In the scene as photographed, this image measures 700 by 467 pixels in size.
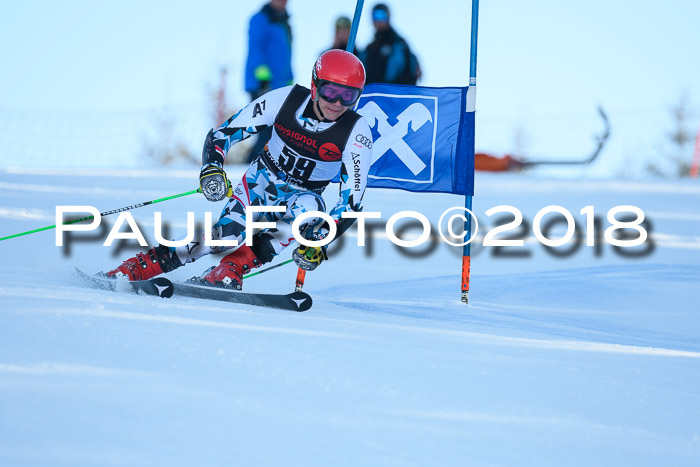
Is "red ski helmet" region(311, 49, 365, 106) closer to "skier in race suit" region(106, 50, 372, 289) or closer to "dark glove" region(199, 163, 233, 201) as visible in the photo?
"skier in race suit" region(106, 50, 372, 289)

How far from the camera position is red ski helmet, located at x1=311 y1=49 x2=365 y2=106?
502 centimetres

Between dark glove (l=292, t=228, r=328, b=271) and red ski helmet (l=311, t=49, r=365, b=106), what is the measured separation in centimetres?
77

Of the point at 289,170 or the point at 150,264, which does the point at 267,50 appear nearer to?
the point at 289,170

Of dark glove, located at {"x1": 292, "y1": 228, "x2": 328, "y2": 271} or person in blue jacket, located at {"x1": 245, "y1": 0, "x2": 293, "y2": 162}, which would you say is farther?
person in blue jacket, located at {"x1": 245, "y1": 0, "x2": 293, "y2": 162}

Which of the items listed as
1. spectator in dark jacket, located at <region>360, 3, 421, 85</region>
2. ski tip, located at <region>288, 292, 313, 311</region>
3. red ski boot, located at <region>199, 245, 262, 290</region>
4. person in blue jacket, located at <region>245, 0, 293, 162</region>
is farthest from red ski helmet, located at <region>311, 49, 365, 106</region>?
person in blue jacket, located at <region>245, 0, 293, 162</region>

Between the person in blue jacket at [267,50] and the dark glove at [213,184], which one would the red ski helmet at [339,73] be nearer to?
the dark glove at [213,184]

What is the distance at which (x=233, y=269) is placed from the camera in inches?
205

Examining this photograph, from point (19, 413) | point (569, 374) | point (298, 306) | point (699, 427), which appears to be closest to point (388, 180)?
point (298, 306)

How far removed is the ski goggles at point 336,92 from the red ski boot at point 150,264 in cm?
133

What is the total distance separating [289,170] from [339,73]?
726mm

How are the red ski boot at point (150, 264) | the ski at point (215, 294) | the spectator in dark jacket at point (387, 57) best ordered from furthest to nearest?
the spectator in dark jacket at point (387, 57)
the red ski boot at point (150, 264)
the ski at point (215, 294)

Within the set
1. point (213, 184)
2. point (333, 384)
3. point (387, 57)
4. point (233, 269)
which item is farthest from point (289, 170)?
point (387, 57)

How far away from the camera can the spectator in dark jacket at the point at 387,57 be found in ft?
31.8

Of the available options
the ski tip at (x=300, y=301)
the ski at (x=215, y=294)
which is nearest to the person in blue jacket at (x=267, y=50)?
the ski at (x=215, y=294)
